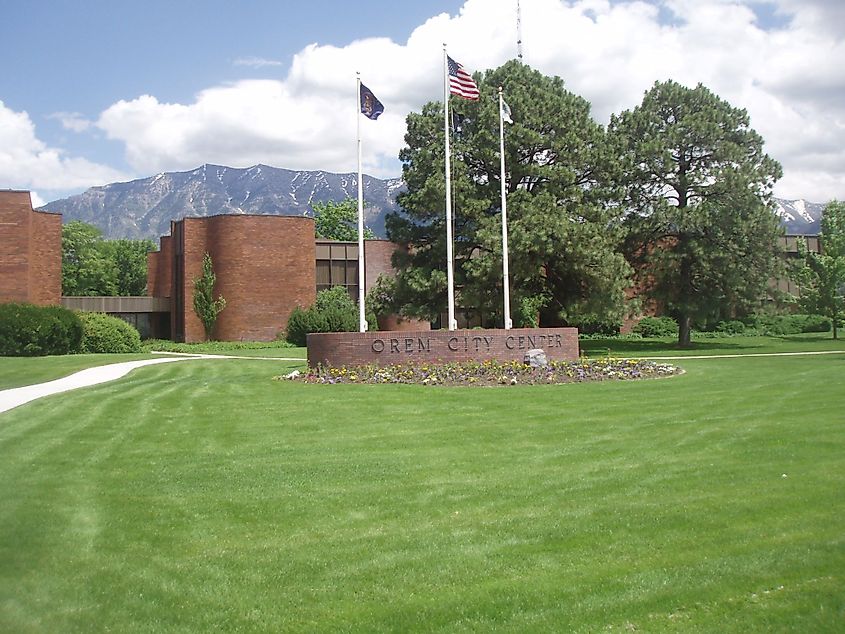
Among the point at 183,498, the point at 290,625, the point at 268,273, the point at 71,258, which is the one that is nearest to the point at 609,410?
the point at 183,498

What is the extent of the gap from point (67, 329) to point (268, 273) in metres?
15.5

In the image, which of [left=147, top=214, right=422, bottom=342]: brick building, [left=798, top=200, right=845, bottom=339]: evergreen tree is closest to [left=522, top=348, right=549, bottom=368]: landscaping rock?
[left=147, top=214, right=422, bottom=342]: brick building

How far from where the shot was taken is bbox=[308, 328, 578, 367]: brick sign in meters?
21.1

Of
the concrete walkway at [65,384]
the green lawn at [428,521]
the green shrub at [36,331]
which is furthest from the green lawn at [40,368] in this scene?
the green lawn at [428,521]

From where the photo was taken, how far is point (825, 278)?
4709 centimetres

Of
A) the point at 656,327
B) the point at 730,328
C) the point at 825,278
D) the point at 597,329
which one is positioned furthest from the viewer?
the point at 730,328

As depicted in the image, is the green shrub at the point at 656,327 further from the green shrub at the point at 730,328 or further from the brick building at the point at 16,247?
the brick building at the point at 16,247

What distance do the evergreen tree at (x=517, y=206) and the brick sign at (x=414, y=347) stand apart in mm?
11498

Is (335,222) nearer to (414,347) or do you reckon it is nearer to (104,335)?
(104,335)

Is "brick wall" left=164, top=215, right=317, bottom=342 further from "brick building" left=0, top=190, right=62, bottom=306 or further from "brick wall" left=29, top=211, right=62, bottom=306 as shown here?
"brick building" left=0, top=190, right=62, bottom=306

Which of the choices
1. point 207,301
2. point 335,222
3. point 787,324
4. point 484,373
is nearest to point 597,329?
point 787,324

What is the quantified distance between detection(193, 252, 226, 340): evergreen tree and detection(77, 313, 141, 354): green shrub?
9.39m

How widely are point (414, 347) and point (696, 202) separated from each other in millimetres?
25081

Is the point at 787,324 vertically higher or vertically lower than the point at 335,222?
lower
